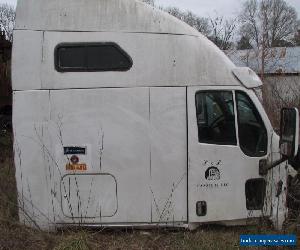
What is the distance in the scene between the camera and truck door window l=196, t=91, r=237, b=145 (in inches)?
201

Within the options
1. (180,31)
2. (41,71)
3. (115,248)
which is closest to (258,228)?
(115,248)

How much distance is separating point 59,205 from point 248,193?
2.22 metres

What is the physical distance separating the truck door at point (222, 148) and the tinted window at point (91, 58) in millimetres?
883

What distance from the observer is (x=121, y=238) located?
5.25 meters

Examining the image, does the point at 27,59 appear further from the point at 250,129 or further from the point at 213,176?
the point at 250,129

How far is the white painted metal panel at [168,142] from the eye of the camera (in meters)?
5.06

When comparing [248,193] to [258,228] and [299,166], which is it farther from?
[299,166]

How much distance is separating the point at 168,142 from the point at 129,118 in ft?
1.71

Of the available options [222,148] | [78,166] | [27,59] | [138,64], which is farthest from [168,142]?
[27,59]

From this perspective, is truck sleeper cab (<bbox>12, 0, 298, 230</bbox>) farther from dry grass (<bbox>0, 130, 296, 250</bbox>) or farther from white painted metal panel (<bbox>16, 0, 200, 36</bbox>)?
dry grass (<bbox>0, 130, 296, 250</bbox>)

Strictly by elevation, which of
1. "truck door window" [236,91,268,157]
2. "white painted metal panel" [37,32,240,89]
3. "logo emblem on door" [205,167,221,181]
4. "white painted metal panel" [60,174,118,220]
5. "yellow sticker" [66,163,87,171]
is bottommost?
"white painted metal panel" [60,174,118,220]

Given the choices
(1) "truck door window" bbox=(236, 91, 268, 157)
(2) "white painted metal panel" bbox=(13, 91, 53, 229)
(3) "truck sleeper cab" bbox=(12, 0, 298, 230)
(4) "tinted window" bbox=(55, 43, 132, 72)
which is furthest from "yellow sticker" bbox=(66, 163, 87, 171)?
(1) "truck door window" bbox=(236, 91, 268, 157)

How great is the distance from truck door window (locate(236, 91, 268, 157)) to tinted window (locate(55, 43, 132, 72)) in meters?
1.39

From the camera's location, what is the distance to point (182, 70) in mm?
5059
